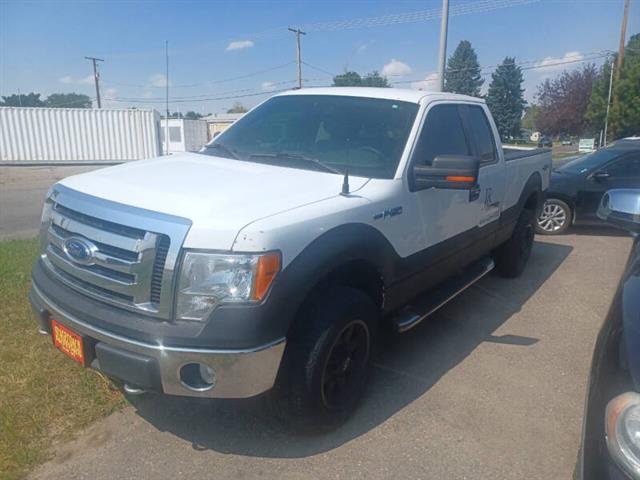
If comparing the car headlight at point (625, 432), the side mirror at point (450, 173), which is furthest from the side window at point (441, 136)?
the car headlight at point (625, 432)

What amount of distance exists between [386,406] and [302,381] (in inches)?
34.4

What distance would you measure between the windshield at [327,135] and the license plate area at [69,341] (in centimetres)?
163

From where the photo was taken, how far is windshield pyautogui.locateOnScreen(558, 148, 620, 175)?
8.83 meters

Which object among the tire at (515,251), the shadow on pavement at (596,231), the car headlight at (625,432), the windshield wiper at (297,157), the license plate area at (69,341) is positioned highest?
the windshield wiper at (297,157)

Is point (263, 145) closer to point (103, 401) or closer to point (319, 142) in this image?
point (319, 142)

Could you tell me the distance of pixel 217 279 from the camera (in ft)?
7.67

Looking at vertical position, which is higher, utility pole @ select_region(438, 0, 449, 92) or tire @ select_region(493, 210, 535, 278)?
utility pole @ select_region(438, 0, 449, 92)

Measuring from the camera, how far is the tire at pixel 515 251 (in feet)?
19.1

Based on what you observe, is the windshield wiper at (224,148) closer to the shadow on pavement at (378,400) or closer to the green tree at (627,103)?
the shadow on pavement at (378,400)

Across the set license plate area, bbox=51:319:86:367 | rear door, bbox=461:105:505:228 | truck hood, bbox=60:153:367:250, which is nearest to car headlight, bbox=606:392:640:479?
truck hood, bbox=60:153:367:250

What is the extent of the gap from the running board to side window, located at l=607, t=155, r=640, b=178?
5.16 meters

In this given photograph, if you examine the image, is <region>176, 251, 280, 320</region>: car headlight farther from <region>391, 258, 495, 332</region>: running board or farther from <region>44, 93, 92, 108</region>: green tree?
<region>44, 93, 92, 108</region>: green tree

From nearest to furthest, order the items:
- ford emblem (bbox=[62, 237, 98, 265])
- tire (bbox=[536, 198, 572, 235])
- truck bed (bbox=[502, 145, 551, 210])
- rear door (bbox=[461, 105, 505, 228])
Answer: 1. ford emblem (bbox=[62, 237, 98, 265])
2. rear door (bbox=[461, 105, 505, 228])
3. truck bed (bbox=[502, 145, 551, 210])
4. tire (bbox=[536, 198, 572, 235])

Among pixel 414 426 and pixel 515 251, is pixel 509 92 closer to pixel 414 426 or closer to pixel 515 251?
pixel 515 251
